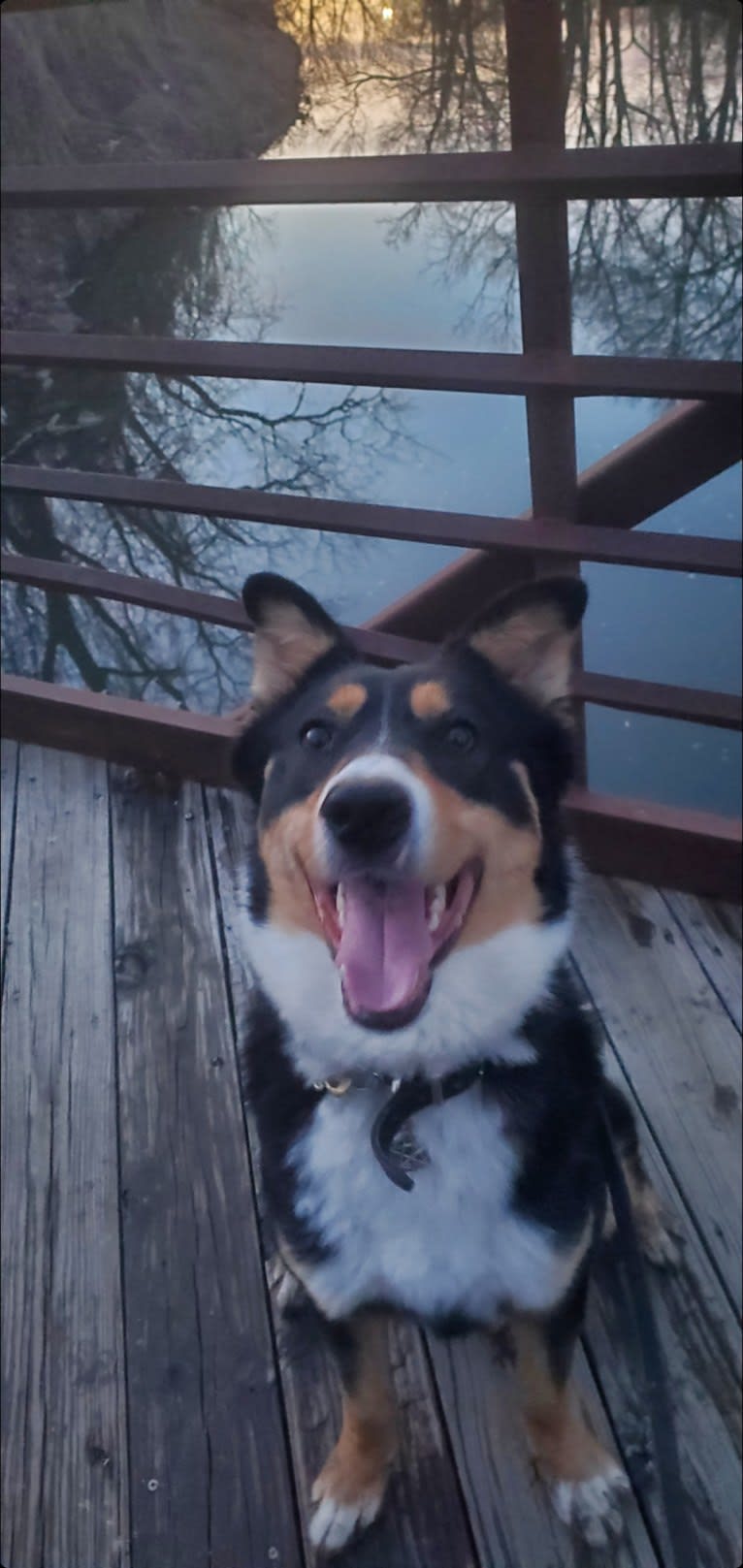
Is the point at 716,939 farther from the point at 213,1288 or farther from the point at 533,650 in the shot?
the point at 213,1288

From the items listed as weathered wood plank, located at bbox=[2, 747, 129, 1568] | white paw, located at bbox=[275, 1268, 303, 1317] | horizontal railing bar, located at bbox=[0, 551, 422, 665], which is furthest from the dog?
horizontal railing bar, located at bbox=[0, 551, 422, 665]

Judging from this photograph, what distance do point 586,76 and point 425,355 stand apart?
0.55 meters

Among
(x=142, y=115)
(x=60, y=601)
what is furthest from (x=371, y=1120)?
(x=60, y=601)

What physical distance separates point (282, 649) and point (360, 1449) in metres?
1.21

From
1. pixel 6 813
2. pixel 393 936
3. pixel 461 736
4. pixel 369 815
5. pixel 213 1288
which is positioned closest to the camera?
pixel 369 815

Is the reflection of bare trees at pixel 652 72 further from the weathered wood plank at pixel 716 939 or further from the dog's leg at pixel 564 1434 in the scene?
the dog's leg at pixel 564 1434

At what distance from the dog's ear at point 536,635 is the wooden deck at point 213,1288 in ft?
3.20

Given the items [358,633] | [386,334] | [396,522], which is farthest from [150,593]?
[386,334]

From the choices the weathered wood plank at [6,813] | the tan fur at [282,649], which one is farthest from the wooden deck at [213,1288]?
the tan fur at [282,649]

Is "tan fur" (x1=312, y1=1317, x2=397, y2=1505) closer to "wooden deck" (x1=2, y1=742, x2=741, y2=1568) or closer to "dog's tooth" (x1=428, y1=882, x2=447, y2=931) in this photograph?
"wooden deck" (x1=2, y1=742, x2=741, y2=1568)

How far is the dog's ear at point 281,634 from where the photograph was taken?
5.41 feet

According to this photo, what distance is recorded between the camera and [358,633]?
2703 millimetres

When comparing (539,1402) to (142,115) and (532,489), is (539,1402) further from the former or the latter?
(142,115)

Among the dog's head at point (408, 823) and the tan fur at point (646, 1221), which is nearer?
the dog's head at point (408, 823)
